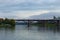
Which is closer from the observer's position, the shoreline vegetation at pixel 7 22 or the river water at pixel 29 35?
the river water at pixel 29 35

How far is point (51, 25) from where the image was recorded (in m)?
51.8

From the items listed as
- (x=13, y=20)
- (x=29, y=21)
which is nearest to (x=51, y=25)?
(x=29, y=21)

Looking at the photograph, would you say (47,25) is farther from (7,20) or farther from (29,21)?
(7,20)

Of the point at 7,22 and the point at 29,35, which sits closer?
the point at 29,35

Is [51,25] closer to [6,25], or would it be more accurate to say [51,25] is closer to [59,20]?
[59,20]

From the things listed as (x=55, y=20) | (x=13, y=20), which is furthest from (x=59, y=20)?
(x=13, y=20)

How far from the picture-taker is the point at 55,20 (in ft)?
145

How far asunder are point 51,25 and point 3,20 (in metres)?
13.2

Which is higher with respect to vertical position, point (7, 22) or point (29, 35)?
point (29, 35)

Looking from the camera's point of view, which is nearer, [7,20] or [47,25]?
[7,20]

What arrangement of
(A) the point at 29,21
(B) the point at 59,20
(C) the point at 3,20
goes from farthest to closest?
(C) the point at 3,20 → (A) the point at 29,21 → (B) the point at 59,20

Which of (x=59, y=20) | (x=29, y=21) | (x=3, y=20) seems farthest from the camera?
(x=3, y=20)

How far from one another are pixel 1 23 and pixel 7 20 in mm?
2167

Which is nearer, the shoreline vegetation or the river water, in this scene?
the river water
